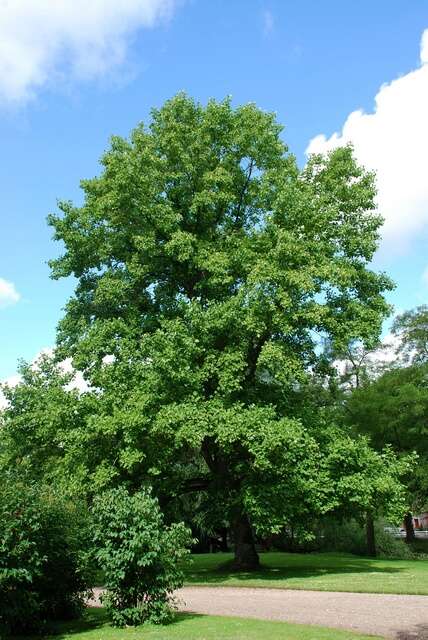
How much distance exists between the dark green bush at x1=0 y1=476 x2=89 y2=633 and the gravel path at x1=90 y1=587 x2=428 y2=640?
9.85ft

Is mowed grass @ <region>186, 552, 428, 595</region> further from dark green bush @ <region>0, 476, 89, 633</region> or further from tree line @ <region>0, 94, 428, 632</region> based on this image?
dark green bush @ <region>0, 476, 89, 633</region>

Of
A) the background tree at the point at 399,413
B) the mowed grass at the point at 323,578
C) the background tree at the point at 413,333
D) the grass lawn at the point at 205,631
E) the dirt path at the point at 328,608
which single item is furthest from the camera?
the background tree at the point at 413,333

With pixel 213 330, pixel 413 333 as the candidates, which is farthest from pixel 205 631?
pixel 413 333

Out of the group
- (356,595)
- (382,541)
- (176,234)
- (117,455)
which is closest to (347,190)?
(176,234)

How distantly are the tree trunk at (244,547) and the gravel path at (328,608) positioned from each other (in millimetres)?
6782

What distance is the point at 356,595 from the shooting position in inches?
590

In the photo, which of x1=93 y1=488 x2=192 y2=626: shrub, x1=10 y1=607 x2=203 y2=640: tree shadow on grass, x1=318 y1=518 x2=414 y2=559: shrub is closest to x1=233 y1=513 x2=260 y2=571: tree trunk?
x1=10 y1=607 x2=203 y2=640: tree shadow on grass

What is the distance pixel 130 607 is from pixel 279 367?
10910mm

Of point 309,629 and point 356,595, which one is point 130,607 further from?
point 356,595

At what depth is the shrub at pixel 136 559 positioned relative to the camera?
11.9m

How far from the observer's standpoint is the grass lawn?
9.80 m

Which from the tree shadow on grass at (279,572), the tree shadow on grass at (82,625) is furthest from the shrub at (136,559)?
the tree shadow on grass at (279,572)

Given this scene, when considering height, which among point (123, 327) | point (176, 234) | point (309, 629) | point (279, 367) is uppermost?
point (176, 234)

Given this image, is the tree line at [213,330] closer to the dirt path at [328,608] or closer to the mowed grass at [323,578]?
the mowed grass at [323,578]
